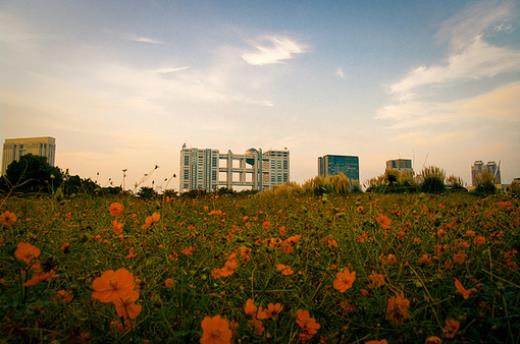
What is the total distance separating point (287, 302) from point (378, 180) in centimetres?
559

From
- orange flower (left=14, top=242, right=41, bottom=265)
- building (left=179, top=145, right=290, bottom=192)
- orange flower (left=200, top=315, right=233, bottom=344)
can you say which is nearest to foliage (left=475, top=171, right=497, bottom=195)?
orange flower (left=200, top=315, right=233, bottom=344)

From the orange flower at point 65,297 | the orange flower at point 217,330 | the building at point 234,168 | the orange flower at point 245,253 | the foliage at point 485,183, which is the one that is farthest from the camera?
the building at point 234,168

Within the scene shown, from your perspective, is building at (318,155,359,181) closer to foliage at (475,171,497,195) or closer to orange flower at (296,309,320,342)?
foliage at (475,171,497,195)

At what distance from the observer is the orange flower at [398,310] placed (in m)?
0.81

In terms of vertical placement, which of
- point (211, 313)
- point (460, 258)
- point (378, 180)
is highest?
point (378, 180)

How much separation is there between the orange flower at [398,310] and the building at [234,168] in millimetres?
42756

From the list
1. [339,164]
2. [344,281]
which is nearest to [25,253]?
[344,281]

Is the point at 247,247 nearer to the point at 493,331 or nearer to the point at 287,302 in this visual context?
the point at 287,302

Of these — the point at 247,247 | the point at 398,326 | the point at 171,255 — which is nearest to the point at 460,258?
the point at 398,326

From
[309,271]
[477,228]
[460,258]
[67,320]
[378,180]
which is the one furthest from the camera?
[378,180]

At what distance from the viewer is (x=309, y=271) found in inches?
51.9

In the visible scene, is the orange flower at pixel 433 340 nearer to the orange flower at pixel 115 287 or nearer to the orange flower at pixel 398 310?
the orange flower at pixel 398 310

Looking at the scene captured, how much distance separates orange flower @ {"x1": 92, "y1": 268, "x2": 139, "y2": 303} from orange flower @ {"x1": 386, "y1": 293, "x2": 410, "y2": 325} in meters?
0.60

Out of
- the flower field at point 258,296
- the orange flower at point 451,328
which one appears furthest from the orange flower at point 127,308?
the orange flower at point 451,328
